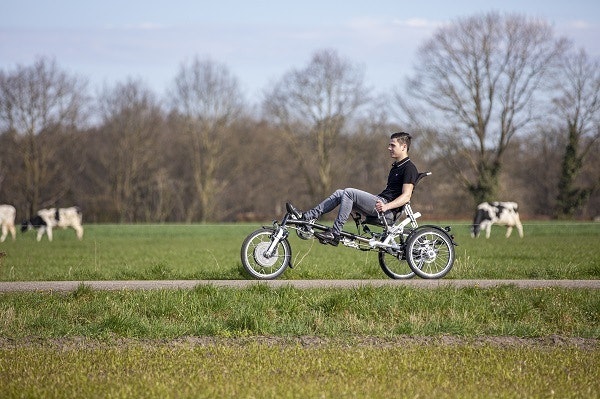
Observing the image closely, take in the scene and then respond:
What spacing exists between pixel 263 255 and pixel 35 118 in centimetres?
5228

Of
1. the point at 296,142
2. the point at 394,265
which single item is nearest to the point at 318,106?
the point at 296,142

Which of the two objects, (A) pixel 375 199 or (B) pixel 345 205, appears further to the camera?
(A) pixel 375 199

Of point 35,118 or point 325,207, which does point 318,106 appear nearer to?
point 35,118

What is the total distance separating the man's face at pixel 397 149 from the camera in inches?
503

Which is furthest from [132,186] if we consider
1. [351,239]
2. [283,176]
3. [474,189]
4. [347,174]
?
[351,239]

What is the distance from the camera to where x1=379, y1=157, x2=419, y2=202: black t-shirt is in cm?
1254

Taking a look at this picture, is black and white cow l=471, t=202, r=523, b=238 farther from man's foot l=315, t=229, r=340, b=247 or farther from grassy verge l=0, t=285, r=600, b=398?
grassy verge l=0, t=285, r=600, b=398

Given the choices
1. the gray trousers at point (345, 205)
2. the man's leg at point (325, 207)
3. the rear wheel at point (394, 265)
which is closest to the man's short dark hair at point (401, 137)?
the gray trousers at point (345, 205)

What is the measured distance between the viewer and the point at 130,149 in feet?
220

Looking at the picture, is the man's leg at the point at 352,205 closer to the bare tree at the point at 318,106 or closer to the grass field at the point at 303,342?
the grass field at the point at 303,342

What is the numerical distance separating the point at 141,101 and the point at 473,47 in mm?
27669

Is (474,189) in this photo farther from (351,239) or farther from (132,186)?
(351,239)

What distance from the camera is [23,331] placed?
9758mm

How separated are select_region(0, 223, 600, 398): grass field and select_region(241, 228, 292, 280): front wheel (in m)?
0.88
